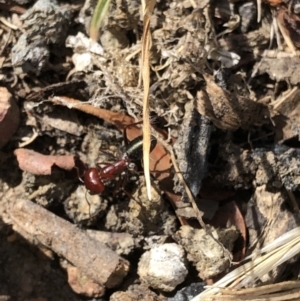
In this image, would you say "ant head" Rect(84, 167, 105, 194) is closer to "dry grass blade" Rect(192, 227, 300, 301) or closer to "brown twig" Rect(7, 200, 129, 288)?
"brown twig" Rect(7, 200, 129, 288)

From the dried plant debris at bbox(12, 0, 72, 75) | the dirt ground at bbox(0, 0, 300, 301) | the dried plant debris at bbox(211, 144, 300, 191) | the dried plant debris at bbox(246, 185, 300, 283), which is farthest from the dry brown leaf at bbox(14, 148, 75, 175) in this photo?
the dried plant debris at bbox(246, 185, 300, 283)

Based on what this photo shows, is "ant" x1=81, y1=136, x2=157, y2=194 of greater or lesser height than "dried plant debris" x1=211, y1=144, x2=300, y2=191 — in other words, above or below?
above

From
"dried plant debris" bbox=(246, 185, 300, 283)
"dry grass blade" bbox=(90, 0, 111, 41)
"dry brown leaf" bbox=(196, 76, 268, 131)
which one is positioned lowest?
"dried plant debris" bbox=(246, 185, 300, 283)

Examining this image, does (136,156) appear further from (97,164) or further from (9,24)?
(9,24)

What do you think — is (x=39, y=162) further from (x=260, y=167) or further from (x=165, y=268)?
(x=260, y=167)

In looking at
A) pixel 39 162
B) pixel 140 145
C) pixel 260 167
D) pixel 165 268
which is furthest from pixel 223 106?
pixel 39 162
